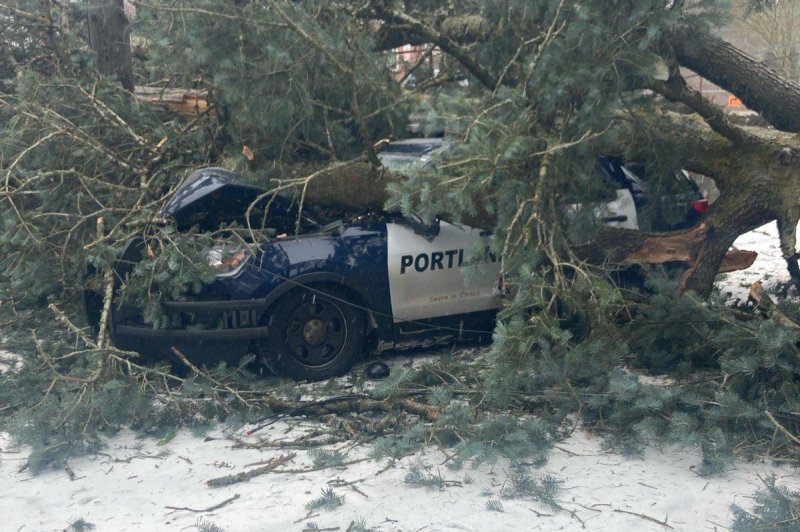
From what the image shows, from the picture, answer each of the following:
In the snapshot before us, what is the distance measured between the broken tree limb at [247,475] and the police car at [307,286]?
50.1 inches

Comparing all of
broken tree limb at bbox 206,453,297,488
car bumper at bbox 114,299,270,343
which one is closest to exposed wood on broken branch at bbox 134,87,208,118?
car bumper at bbox 114,299,270,343

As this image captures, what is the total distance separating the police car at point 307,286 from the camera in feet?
18.9

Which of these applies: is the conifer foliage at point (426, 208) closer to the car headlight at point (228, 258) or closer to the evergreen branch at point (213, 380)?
the evergreen branch at point (213, 380)

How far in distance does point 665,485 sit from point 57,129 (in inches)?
201

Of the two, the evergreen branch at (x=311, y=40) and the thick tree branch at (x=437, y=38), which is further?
the thick tree branch at (x=437, y=38)

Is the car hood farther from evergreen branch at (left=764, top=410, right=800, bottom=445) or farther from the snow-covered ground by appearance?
evergreen branch at (left=764, top=410, right=800, bottom=445)

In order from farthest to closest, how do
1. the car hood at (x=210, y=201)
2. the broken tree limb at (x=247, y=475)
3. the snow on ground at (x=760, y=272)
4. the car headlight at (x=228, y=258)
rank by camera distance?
1. the snow on ground at (x=760, y=272)
2. the car hood at (x=210, y=201)
3. the car headlight at (x=228, y=258)
4. the broken tree limb at (x=247, y=475)

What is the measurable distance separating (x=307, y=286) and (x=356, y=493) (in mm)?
2025

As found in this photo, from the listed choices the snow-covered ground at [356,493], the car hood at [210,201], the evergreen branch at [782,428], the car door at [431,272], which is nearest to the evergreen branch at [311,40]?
the car hood at [210,201]

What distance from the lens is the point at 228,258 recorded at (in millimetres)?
5895

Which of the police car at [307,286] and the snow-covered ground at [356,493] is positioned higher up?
the police car at [307,286]

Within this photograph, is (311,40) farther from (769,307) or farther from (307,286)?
(769,307)

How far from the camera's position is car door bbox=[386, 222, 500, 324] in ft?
20.5

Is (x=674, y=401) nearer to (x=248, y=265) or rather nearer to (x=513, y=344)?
(x=513, y=344)
